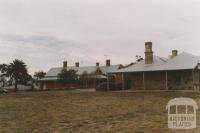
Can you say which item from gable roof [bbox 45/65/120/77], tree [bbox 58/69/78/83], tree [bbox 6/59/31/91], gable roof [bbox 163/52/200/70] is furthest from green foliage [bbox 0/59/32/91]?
gable roof [bbox 163/52/200/70]

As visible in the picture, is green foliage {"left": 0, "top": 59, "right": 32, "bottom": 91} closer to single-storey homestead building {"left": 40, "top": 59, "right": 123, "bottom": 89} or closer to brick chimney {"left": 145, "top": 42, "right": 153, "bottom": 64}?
single-storey homestead building {"left": 40, "top": 59, "right": 123, "bottom": 89}

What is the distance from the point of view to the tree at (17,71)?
6475 cm

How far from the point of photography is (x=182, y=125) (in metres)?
7.50

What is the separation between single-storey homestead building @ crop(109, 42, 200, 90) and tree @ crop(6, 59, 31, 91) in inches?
980

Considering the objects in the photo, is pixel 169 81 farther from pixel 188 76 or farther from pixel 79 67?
pixel 79 67

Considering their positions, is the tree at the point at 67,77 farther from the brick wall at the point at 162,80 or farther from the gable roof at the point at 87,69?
the brick wall at the point at 162,80

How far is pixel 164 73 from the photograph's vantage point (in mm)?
41594

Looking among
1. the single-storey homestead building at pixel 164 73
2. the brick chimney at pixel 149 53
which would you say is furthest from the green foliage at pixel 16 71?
the brick chimney at pixel 149 53

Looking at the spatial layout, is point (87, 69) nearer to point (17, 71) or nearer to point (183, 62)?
point (17, 71)

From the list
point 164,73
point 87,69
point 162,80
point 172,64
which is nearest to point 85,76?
point 87,69

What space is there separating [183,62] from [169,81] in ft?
8.10

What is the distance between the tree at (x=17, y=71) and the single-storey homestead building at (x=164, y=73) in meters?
24.9

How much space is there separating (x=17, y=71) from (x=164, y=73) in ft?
102

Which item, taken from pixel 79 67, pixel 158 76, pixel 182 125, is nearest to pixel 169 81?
pixel 158 76
